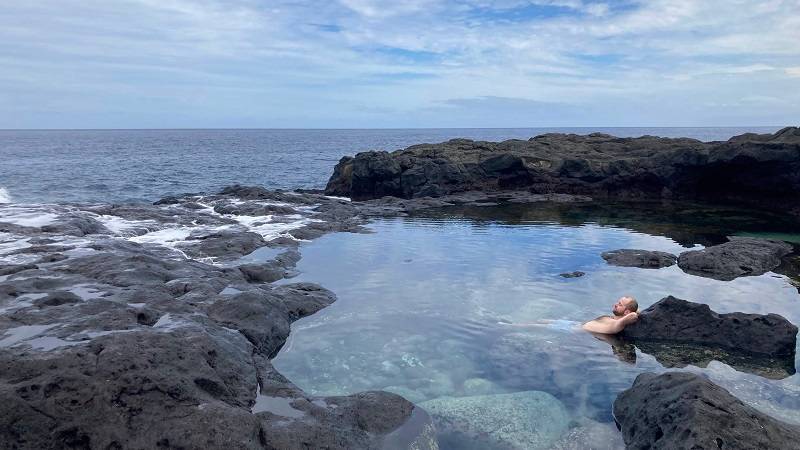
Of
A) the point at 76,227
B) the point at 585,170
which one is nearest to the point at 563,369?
the point at 76,227

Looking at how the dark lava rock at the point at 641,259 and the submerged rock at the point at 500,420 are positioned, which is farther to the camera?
the dark lava rock at the point at 641,259

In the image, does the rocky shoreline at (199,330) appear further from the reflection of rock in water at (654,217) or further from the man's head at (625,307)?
the reflection of rock in water at (654,217)

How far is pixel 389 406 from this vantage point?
8.62 metres

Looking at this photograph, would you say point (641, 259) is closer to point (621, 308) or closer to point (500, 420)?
point (621, 308)

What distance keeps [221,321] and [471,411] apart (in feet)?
16.9

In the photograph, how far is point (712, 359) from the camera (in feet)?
37.3

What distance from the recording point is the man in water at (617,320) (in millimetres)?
12570

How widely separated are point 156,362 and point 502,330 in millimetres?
8056

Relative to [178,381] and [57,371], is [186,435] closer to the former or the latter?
[178,381]

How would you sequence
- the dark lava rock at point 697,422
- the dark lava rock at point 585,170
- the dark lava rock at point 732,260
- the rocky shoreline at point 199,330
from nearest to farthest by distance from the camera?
the rocky shoreline at point 199,330, the dark lava rock at point 697,422, the dark lava rock at point 732,260, the dark lava rock at point 585,170

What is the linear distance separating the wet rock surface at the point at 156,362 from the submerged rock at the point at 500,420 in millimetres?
497

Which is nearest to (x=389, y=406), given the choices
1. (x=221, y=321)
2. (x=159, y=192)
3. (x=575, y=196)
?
(x=221, y=321)

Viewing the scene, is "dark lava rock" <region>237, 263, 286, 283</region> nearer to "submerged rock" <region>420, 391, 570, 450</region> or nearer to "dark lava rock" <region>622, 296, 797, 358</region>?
"submerged rock" <region>420, 391, 570, 450</region>

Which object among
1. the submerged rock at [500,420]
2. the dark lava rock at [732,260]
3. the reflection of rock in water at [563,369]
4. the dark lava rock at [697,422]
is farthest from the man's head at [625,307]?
the dark lava rock at [732,260]
